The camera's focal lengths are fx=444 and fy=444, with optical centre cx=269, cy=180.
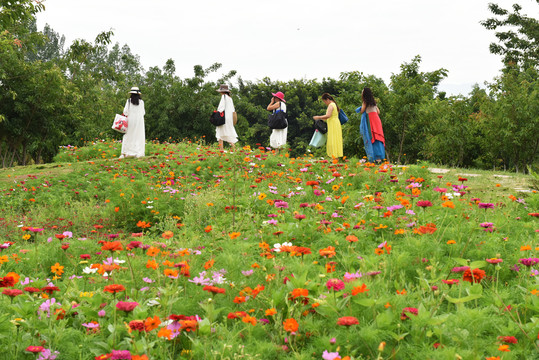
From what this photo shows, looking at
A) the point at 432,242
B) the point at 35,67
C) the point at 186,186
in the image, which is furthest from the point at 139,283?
the point at 35,67

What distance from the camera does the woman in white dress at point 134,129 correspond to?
1091 cm

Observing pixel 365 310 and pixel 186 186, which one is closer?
pixel 365 310

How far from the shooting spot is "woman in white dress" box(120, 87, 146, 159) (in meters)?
10.9

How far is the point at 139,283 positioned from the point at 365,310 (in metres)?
1.36

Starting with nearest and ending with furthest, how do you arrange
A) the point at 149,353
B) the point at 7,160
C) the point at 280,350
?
1. the point at 149,353
2. the point at 280,350
3. the point at 7,160

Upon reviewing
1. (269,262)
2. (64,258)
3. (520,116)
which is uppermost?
(520,116)

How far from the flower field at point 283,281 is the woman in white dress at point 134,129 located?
5.39m

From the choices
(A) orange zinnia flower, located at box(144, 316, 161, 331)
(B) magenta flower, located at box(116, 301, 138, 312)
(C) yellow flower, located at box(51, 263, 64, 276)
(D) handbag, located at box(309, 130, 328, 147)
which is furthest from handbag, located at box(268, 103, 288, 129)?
(A) orange zinnia flower, located at box(144, 316, 161, 331)

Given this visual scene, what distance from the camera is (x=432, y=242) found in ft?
9.75

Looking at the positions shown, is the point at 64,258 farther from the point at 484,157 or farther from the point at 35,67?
the point at 484,157

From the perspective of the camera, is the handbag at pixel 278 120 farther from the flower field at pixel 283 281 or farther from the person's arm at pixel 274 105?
the flower field at pixel 283 281

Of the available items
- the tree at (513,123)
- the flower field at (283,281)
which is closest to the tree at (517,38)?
the tree at (513,123)

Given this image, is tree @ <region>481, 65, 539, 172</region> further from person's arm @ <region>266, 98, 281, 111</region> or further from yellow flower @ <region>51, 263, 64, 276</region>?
yellow flower @ <region>51, 263, 64, 276</region>

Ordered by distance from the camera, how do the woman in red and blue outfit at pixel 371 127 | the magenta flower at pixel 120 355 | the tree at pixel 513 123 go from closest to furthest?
the magenta flower at pixel 120 355, the woman in red and blue outfit at pixel 371 127, the tree at pixel 513 123
